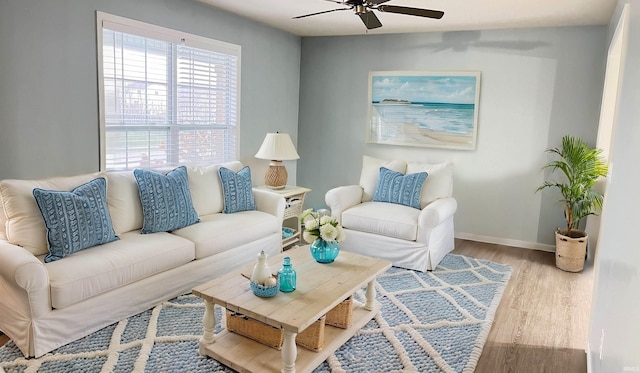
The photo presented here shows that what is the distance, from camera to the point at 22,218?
2.99 m

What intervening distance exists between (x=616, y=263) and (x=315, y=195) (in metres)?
4.80

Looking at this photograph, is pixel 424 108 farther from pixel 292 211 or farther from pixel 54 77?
pixel 54 77

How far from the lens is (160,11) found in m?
4.14

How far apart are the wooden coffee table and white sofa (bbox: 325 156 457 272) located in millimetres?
1192

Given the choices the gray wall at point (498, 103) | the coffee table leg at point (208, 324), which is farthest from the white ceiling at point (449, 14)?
the coffee table leg at point (208, 324)

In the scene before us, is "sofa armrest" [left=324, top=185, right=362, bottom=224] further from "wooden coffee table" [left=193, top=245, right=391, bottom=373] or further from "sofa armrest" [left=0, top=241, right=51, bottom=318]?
"sofa armrest" [left=0, top=241, right=51, bottom=318]

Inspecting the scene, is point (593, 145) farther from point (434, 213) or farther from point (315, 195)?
point (315, 195)

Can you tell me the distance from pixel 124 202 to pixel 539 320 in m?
3.12

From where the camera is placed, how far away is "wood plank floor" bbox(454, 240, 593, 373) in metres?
2.81

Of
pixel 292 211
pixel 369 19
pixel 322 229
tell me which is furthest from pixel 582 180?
pixel 292 211

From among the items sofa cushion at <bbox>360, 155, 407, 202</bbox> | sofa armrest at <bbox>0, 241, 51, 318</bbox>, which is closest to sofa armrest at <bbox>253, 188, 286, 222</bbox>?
sofa cushion at <bbox>360, 155, 407, 202</bbox>

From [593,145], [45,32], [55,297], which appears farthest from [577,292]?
[45,32]

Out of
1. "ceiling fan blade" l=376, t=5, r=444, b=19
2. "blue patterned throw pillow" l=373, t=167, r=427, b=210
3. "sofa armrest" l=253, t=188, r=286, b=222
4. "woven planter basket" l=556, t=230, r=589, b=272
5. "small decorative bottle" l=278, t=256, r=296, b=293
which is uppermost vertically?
"ceiling fan blade" l=376, t=5, r=444, b=19

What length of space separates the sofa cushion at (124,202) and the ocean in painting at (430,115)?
10.3 ft
